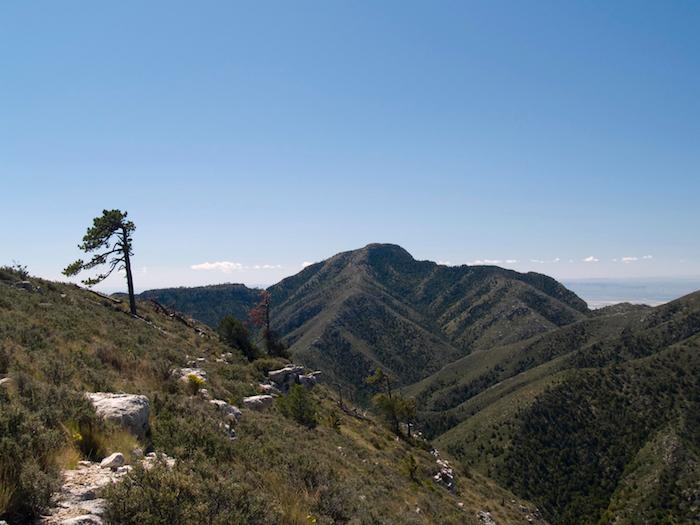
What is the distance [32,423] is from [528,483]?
115 m

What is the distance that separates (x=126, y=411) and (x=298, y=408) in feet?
53.2

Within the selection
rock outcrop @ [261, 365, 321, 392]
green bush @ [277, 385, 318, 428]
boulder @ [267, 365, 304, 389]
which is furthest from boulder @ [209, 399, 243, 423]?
boulder @ [267, 365, 304, 389]

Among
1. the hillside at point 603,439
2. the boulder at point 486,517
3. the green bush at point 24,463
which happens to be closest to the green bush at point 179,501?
the green bush at point 24,463

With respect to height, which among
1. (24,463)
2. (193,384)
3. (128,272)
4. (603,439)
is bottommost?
(603,439)

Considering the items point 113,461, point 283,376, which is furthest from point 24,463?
point 283,376

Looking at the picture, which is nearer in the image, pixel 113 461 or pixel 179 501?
pixel 179 501

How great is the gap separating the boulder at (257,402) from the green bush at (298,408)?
129cm

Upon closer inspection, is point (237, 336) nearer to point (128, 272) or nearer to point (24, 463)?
point (128, 272)

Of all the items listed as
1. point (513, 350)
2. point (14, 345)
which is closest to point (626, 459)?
point (513, 350)

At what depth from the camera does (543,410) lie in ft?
374

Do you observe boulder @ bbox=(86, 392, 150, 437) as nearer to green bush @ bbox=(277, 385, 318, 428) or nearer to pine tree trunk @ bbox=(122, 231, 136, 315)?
green bush @ bbox=(277, 385, 318, 428)

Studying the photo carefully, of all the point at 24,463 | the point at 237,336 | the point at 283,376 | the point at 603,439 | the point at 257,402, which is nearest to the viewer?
the point at 24,463

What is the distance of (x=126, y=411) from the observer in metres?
9.18

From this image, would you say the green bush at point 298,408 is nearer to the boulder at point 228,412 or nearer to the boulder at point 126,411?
the boulder at point 228,412
